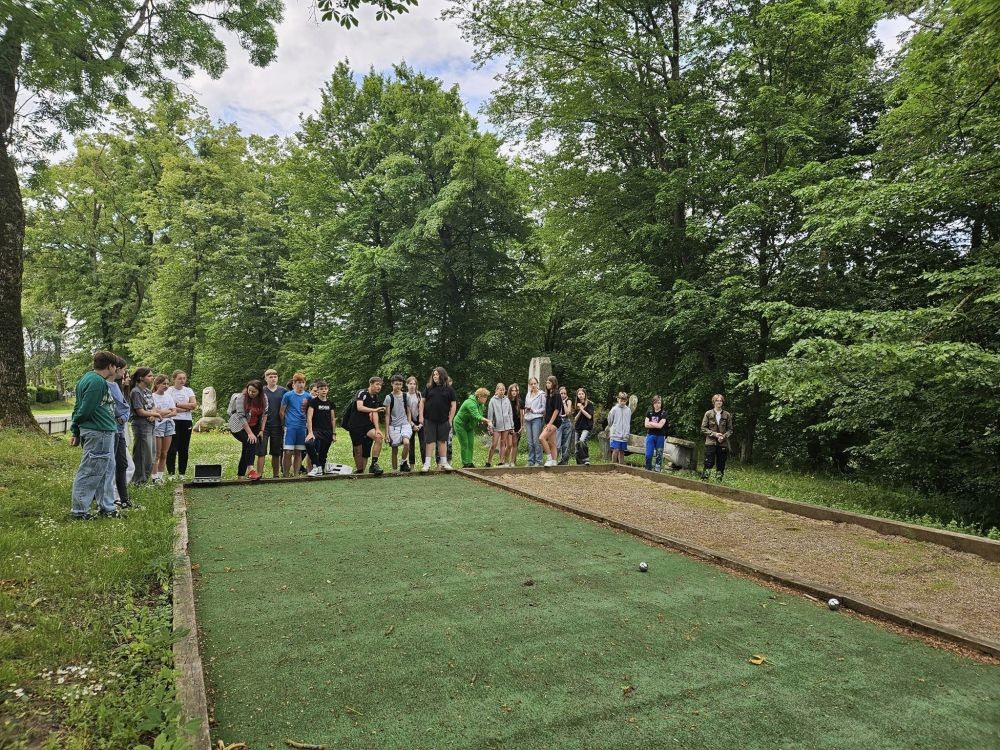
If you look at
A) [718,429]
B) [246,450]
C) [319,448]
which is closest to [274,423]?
[246,450]

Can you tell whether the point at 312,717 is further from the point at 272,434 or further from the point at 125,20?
the point at 125,20

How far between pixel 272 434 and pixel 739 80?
12883mm

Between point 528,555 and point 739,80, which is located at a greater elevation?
point 739,80

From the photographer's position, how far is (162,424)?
844 cm

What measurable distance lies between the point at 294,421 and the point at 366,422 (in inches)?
43.2

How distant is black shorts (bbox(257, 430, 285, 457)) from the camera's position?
28.6 ft

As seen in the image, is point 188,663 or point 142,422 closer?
point 188,663

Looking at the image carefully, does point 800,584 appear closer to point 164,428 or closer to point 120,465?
point 120,465

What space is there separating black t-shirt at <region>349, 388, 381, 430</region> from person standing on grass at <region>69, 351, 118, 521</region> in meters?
3.66

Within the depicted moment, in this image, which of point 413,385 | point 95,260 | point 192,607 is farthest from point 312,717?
point 95,260

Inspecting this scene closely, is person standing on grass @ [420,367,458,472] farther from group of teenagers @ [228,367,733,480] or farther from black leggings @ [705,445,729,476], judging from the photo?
black leggings @ [705,445,729,476]

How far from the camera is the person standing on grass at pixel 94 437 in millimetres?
5609

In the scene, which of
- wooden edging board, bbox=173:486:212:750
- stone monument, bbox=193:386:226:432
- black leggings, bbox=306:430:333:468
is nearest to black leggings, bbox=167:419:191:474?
black leggings, bbox=306:430:333:468

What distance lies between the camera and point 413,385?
968 cm
